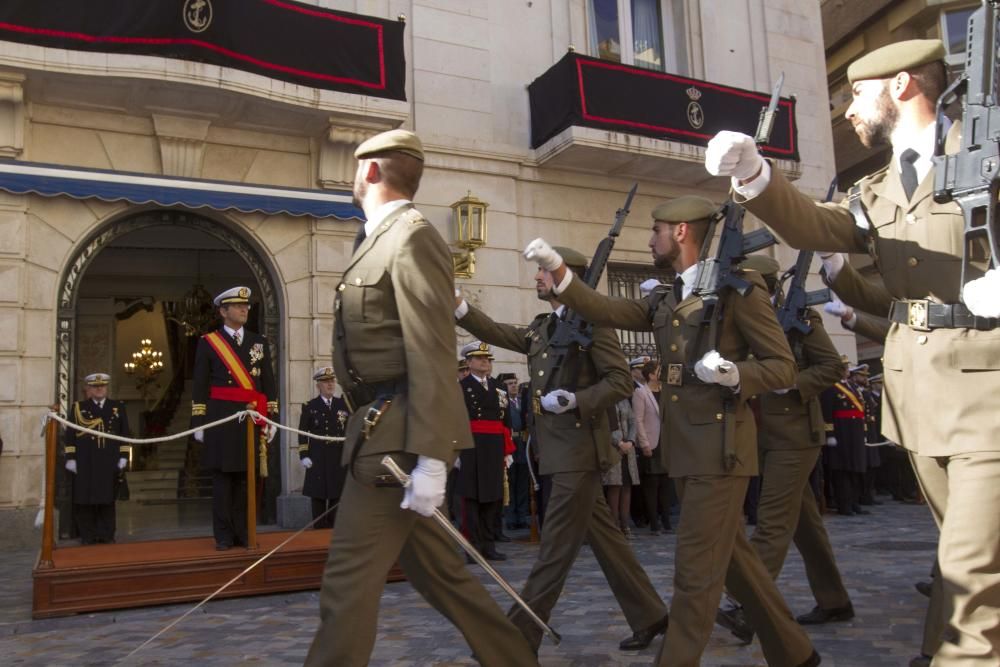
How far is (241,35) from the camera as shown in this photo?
9500 mm

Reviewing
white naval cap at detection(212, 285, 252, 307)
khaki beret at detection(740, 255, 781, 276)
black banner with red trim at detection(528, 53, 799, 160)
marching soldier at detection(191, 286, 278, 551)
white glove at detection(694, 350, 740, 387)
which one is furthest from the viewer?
black banner with red trim at detection(528, 53, 799, 160)

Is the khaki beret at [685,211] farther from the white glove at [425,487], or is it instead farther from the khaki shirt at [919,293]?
the white glove at [425,487]

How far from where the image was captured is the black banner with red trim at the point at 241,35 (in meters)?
8.79

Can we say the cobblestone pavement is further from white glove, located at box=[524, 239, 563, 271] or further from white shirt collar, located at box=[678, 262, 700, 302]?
white glove, located at box=[524, 239, 563, 271]

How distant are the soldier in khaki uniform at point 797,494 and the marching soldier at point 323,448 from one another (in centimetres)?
523

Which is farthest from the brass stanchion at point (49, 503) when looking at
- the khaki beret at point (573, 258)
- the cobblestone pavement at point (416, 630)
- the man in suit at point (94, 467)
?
the khaki beret at point (573, 258)

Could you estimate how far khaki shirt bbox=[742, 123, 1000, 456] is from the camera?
100 inches

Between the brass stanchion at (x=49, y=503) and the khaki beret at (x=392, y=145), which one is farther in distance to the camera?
the brass stanchion at (x=49, y=503)

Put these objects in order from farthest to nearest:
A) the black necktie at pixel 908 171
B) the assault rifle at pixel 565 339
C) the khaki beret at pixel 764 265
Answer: the khaki beret at pixel 764 265 → the assault rifle at pixel 565 339 → the black necktie at pixel 908 171

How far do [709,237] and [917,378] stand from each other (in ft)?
5.40

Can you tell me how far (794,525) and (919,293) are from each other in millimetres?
2259

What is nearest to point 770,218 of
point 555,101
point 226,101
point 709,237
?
point 709,237

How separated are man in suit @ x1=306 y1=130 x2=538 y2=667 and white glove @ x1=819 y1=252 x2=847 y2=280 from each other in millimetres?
1493

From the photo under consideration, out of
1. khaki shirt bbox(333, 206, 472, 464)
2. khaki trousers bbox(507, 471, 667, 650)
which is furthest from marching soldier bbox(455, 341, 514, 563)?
khaki shirt bbox(333, 206, 472, 464)
